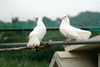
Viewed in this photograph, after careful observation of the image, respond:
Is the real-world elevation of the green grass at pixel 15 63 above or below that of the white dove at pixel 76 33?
below

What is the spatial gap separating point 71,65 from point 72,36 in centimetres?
112

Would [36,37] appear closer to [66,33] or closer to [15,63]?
[66,33]

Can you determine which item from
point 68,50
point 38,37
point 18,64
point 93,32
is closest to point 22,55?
point 18,64

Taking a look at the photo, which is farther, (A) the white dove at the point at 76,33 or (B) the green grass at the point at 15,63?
(B) the green grass at the point at 15,63

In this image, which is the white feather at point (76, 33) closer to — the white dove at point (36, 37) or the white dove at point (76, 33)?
the white dove at point (76, 33)

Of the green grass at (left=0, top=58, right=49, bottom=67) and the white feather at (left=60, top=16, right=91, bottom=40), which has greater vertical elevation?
the white feather at (left=60, top=16, right=91, bottom=40)

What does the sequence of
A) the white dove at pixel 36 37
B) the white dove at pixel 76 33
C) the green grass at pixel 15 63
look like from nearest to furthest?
the white dove at pixel 36 37
the white dove at pixel 76 33
the green grass at pixel 15 63

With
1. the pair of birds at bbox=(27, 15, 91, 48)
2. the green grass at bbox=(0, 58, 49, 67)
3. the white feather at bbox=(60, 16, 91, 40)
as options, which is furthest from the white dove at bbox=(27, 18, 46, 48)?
the green grass at bbox=(0, 58, 49, 67)

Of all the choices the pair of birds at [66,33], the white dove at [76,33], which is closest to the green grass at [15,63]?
the pair of birds at [66,33]

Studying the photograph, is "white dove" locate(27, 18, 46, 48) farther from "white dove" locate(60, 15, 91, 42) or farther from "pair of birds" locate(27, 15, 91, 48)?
"white dove" locate(60, 15, 91, 42)

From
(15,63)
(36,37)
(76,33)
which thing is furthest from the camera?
(15,63)

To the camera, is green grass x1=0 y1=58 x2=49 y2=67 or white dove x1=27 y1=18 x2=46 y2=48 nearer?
white dove x1=27 y1=18 x2=46 y2=48

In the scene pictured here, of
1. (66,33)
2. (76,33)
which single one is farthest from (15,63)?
(76,33)

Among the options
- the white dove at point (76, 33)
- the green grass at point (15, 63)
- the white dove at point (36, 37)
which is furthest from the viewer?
the green grass at point (15, 63)
